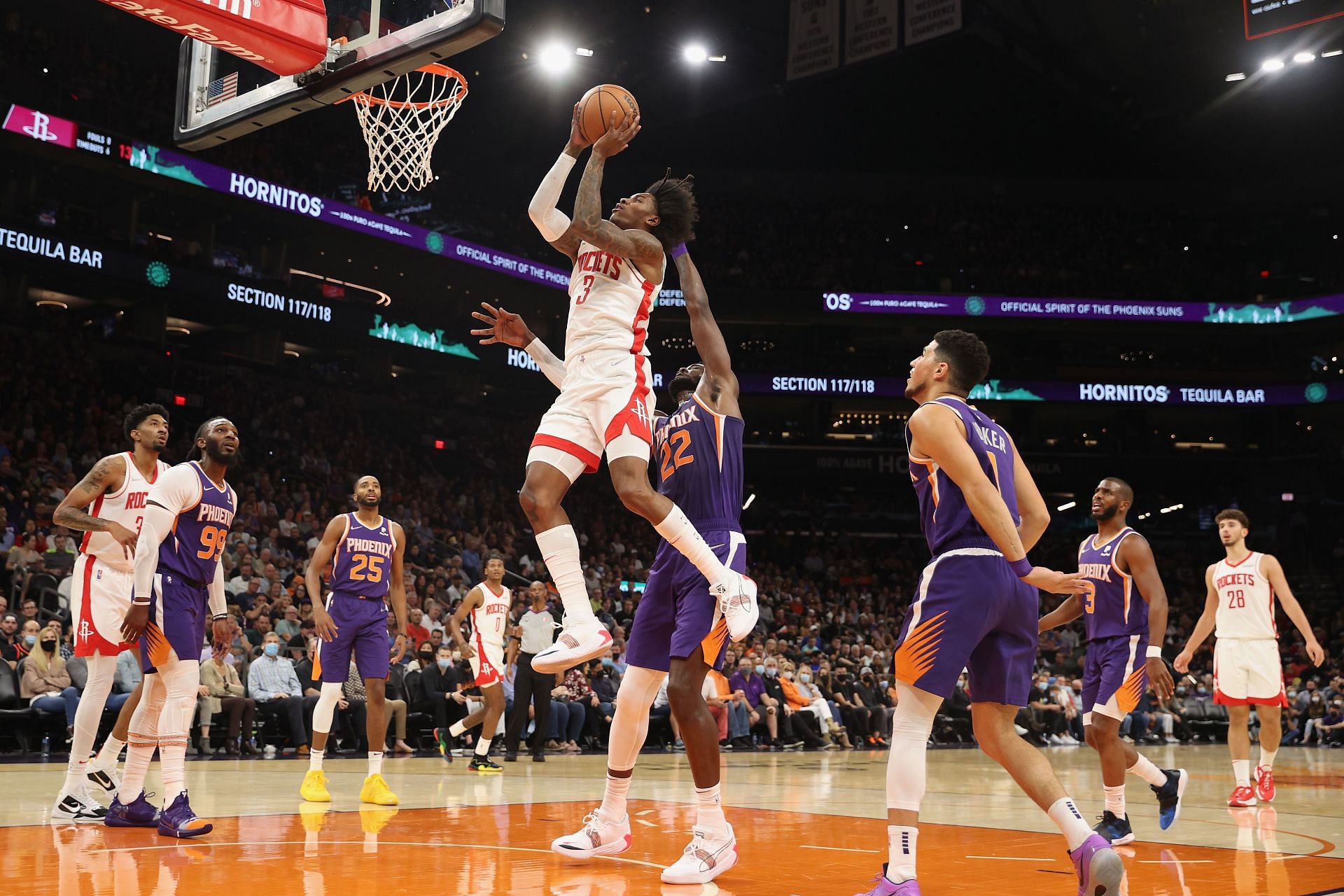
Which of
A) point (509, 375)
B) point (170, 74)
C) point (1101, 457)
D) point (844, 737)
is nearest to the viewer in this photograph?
point (844, 737)

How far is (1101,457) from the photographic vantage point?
33094 mm

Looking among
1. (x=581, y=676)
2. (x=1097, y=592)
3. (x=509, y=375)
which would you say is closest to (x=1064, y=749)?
(x=581, y=676)

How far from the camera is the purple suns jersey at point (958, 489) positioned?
14.6ft

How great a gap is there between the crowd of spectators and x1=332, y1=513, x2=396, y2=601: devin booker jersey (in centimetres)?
141

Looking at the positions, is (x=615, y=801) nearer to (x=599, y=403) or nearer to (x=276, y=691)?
(x=599, y=403)

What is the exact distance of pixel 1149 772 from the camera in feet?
23.0

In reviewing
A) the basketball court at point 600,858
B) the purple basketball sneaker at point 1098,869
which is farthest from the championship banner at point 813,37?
the purple basketball sneaker at point 1098,869

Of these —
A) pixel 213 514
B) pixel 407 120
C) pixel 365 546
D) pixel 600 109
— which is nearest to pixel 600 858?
pixel 213 514

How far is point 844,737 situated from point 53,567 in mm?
10949

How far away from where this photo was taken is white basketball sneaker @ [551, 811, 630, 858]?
16.9 feet

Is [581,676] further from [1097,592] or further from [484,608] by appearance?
[1097,592]

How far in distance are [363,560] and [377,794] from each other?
1.58m

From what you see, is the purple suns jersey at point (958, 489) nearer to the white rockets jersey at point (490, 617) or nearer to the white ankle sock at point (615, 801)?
the white ankle sock at point (615, 801)

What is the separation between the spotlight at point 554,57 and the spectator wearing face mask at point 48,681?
1645 centimetres
